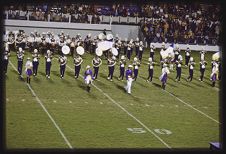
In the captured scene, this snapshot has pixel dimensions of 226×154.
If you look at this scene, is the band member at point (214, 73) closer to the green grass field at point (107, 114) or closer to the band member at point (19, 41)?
the green grass field at point (107, 114)

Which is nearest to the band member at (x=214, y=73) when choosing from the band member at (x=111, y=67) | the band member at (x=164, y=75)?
the band member at (x=164, y=75)

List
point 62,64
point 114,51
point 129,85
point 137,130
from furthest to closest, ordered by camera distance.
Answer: point 114,51, point 62,64, point 129,85, point 137,130

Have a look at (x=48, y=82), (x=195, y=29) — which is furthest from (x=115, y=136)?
(x=195, y=29)

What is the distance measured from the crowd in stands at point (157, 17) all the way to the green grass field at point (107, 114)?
8.83 meters

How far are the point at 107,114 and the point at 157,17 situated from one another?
16764 mm

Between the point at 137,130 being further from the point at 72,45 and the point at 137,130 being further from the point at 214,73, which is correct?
the point at 72,45

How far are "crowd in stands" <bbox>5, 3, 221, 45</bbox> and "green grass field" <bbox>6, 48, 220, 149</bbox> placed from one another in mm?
8827

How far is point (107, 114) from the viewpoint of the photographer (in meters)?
13.1

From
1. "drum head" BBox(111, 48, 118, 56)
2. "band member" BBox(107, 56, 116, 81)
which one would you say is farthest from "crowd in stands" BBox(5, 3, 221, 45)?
"band member" BBox(107, 56, 116, 81)

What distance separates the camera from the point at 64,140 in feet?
34.1

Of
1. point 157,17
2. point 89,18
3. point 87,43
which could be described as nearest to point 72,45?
point 87,43

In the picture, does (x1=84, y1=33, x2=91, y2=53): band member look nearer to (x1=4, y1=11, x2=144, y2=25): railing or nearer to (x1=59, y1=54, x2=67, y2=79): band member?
(x1=4, y1=11, x2=144, y2=25): railing

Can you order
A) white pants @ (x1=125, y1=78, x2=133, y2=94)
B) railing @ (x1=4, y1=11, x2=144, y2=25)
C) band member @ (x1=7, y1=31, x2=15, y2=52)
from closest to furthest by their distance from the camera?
white pants @ (x1=125, y1=78, x2=133, y2=94), band member @ (x1=7, y1=31, x2=15, y2=52), railing @ (x1=4, y1=11, x2=144, y2=25)

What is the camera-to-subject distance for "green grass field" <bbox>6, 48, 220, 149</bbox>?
10635 mm
